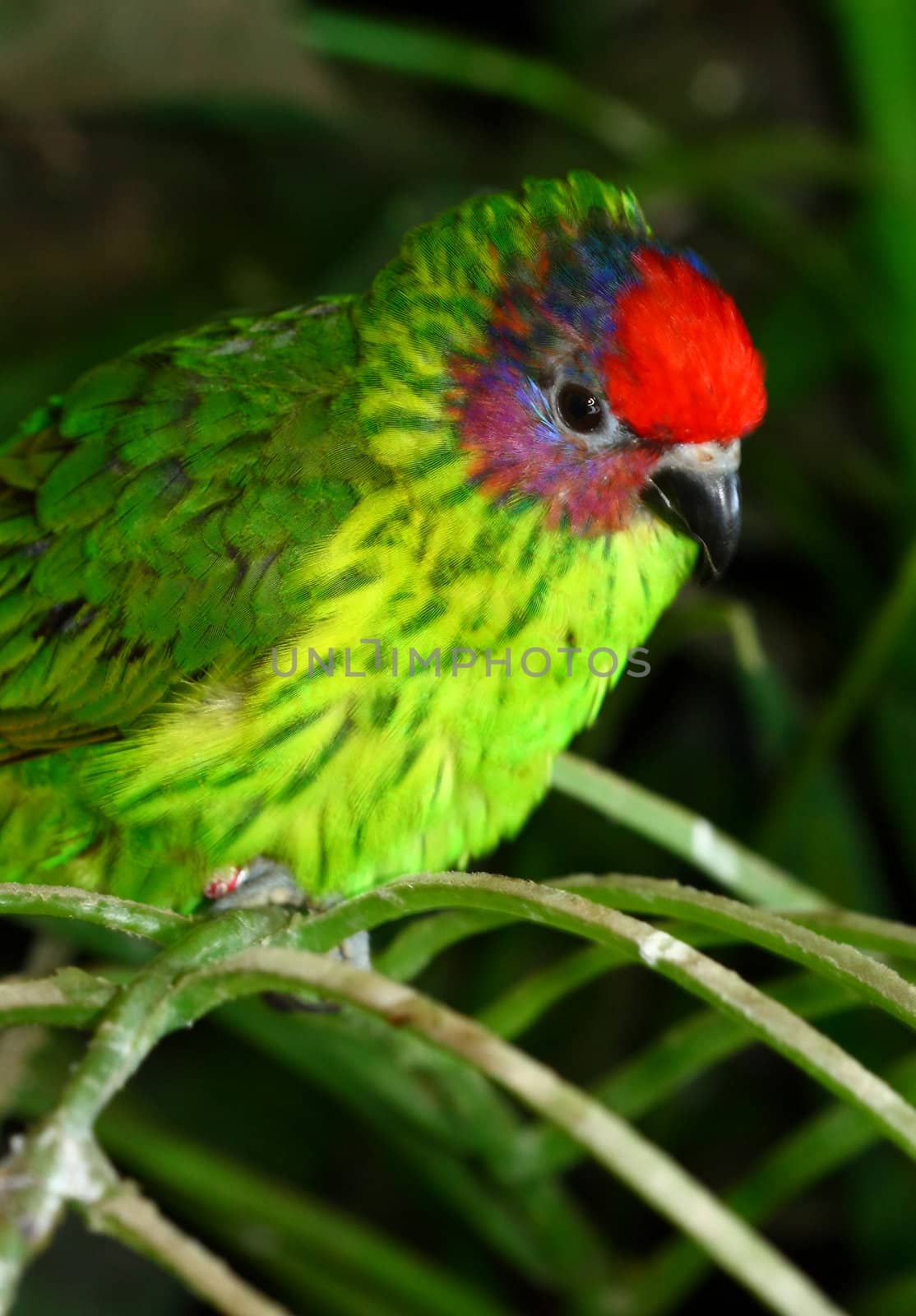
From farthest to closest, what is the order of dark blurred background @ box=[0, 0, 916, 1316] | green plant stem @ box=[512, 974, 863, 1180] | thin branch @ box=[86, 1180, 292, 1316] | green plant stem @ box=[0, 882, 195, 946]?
dark blurred background @ box=[0, 0, 916, 1316] → green plant stem @ box=[512, 974, 863, 1180] → green plant stem @ box=[0, 882, 195, 946] → thin branch @ box=[86, 1180, 292, 1316]

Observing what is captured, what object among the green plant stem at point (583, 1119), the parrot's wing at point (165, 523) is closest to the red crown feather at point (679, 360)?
the parrot's wing at point (165, 523)

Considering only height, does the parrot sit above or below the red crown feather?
below

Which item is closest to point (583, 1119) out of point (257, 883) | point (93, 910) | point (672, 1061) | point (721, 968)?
point (721, 968)

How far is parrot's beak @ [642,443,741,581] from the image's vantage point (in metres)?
0.85

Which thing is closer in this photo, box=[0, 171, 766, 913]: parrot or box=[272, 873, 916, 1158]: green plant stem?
box=[272, 873, 916, 1158]: green plant stem

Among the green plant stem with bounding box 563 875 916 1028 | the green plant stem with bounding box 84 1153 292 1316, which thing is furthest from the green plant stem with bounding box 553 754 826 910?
the green plant stem with bounding box 84 1153 292 1316

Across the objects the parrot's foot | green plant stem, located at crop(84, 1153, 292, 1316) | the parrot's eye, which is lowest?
the parrot's foot

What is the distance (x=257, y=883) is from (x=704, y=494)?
16.2 inches

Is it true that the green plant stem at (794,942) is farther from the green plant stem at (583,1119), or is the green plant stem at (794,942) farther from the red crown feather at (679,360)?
the red crown feather at (679,360)

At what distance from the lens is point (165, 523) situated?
875mm

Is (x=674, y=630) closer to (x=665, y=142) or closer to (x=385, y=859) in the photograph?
(x=385, y=859)

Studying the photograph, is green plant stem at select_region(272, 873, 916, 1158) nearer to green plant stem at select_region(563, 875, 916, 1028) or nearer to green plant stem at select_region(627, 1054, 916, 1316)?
green plant stem at select_region(563, 875, 916, 1028)

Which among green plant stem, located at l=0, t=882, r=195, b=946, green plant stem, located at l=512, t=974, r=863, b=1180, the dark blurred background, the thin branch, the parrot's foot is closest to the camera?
the thin branch

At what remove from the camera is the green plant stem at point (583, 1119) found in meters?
0.42
